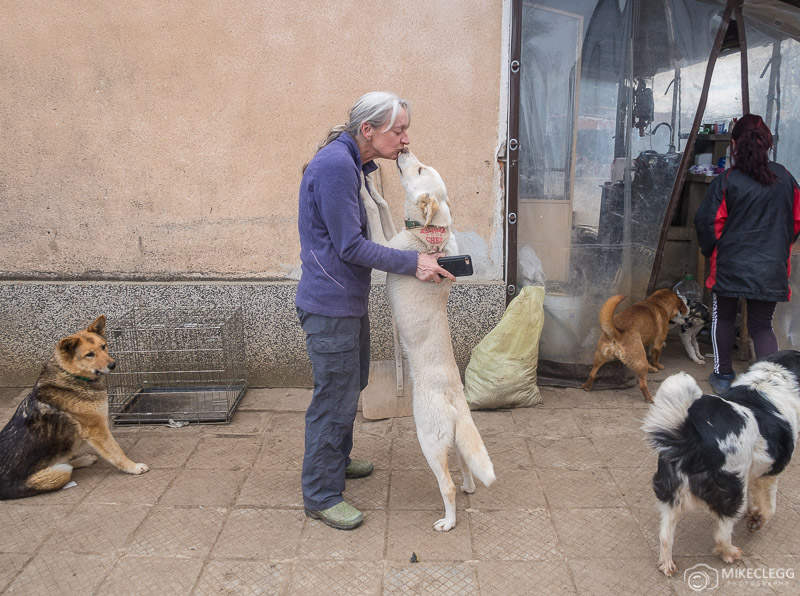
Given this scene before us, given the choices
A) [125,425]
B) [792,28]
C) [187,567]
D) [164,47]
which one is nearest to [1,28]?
[164,47]

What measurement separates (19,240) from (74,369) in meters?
1.85

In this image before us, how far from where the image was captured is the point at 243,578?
107 inches

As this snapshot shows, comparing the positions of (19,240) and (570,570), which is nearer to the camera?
(570,570)

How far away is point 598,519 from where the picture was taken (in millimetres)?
3088

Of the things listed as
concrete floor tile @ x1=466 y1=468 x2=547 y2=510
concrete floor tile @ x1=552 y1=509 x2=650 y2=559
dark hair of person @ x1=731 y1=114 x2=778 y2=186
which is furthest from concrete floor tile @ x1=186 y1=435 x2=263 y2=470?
dark hair of person @ x1=731 y1=114 x2=778 y2=186

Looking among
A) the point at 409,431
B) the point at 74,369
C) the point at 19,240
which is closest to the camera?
the point at 74,369

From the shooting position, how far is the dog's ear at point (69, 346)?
11.2ft

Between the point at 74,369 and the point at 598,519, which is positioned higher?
the point at 74,369

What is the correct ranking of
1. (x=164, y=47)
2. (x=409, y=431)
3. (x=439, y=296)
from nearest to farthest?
1. (x=439, y=296)
2. (x=409, y=431)
3. (x=164, y=47)

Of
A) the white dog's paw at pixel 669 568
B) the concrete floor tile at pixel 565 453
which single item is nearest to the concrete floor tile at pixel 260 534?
the concrete floor tile at pixel 565 453

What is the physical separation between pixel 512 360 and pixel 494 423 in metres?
0.48

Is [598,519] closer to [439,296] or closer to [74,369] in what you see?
[439,296]

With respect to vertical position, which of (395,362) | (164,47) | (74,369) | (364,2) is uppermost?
(364,2)

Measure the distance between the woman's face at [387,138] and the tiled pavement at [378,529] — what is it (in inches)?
71.9
